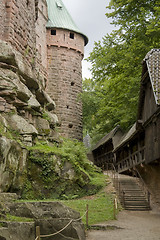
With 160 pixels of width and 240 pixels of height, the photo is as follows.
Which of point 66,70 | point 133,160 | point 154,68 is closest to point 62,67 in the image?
point 66,70

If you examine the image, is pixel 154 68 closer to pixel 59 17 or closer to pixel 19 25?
pixel 19 25

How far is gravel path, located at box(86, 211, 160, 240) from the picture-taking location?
9219mm

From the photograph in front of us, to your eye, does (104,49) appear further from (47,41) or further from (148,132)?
(47,41)

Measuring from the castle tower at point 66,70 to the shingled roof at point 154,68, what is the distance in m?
17.3

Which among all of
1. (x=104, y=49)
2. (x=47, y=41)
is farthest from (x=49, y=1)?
(x=104, y=49)

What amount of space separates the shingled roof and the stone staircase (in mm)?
5909

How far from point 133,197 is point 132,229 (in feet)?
21.5

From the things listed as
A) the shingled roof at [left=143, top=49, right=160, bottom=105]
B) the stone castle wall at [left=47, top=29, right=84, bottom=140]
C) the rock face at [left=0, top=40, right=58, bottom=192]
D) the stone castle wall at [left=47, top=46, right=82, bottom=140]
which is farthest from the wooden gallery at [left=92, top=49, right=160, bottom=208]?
the stone castle wall at [left=47, top=29, right=84, bottom=140]

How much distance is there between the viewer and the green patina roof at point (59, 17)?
3328 centimetres

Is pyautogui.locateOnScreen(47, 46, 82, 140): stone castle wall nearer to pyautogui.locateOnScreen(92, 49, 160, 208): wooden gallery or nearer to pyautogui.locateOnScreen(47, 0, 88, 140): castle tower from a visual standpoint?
pyautogui.locateOnScreen(47, 0, 88, 140): castle tower

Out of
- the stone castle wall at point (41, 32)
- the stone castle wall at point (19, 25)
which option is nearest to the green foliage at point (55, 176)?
the stone castle wall at point (19, 25)

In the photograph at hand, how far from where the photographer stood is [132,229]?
10500 millimetres

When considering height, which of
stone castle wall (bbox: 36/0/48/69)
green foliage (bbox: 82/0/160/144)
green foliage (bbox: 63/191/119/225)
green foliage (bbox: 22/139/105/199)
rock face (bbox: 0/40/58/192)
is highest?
stone castle wall (bbox: 36/0/48/69)

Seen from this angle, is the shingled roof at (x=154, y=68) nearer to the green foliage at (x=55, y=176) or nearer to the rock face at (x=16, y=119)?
the green foliage at (x=55, y=176)
